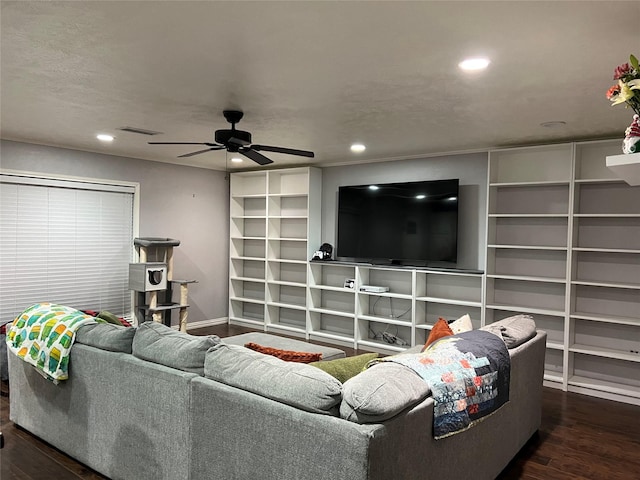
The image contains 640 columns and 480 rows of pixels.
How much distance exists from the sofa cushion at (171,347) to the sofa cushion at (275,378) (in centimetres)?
7

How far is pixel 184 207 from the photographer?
678 cm

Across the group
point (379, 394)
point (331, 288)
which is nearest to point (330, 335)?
point (331, 288)

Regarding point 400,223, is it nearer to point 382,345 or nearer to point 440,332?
point 382,345

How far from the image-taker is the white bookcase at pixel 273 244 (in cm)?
662

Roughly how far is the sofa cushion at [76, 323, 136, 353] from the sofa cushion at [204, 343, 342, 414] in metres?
0.68

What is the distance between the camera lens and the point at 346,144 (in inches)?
201

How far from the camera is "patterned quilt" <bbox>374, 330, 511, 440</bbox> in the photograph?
2119 mm

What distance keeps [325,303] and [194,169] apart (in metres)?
2.69

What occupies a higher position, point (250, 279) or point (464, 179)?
point (464, 179)

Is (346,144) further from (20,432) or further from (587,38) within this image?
(20,432)

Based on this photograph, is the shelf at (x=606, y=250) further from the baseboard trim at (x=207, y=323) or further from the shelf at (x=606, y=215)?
the baseboard trim at (x=207, y=323)

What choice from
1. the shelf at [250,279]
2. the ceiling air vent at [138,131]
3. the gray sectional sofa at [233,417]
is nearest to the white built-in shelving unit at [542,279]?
the shelf at [250,279]

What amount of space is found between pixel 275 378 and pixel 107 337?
1297 millimetres

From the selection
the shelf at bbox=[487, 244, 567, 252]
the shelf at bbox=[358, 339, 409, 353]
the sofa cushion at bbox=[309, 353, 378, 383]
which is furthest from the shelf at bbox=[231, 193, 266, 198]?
the sofa cushion at bbox=[309, 353, 378, 383]
